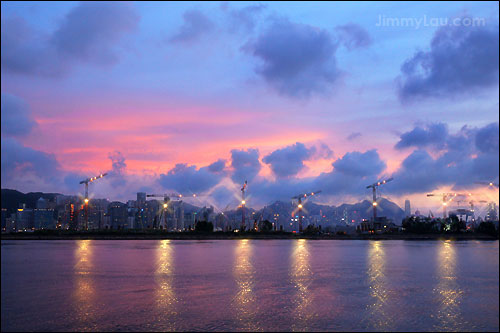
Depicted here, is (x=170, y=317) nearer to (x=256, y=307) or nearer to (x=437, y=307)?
(x=256, y=307)

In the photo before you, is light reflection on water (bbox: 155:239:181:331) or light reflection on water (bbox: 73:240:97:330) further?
light reflection on water (bbox: 155:239:181:331)

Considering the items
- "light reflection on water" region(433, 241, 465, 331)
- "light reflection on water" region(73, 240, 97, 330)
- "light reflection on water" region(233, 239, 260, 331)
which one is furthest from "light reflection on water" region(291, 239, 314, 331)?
"light reflection on water" region(73, 240, 97, 330)

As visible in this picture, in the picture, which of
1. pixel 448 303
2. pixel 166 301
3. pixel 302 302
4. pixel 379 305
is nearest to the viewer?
pixel 379 305

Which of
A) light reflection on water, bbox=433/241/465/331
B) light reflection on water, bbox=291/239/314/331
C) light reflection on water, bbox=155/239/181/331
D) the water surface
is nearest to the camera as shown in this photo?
the water surface

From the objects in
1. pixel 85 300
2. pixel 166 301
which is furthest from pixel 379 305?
pixel 85 300

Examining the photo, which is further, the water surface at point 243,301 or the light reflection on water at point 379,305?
the light reflection on water at point 379,305

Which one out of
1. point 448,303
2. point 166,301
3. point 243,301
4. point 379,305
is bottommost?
point 448,303

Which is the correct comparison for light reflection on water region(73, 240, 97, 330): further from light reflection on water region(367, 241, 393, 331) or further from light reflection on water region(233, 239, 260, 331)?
light reflection on water region(367, 241, 393, 331)

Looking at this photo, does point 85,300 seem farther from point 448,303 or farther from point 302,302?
point 448,303

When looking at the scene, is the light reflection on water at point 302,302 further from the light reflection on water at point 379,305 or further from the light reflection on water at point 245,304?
the light reflection on water at point 379,305

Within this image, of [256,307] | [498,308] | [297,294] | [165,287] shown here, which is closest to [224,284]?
[165,287]

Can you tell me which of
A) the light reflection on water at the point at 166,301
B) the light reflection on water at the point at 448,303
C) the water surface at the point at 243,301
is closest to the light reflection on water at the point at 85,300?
the water surface at the point at 243,301

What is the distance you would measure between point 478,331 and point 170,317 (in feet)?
55.1

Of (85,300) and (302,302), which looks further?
(302,302)
